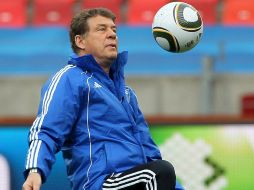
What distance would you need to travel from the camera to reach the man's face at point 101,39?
3.77 metres

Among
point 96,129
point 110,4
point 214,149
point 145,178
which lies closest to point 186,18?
point 96,129

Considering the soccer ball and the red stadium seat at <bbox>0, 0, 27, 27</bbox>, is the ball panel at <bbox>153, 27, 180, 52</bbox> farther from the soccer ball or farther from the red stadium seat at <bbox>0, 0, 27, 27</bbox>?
the red stadium seat at <bbox>0, 0, 27, 27</bbox>

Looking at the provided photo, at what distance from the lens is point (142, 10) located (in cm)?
1029

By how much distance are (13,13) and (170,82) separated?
276 centimetres

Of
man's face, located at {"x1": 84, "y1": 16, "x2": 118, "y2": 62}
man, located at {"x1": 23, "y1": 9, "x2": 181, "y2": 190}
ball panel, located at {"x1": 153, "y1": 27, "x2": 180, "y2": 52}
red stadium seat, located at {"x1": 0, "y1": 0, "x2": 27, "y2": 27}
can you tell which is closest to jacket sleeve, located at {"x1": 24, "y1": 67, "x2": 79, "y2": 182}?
man, located at {"x1": 23, "y1": 9, "x2": 181, "y2": 190}

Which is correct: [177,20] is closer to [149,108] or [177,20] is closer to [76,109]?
[76,109]

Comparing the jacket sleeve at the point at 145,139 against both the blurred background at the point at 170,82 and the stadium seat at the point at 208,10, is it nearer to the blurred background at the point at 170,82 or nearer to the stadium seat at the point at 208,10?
the blurred background at the point at 170,82

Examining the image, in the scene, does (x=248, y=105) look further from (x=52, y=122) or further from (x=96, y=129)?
(x=52, y=122)

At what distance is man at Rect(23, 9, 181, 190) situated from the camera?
11.3 ft

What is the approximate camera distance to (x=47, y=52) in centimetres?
914

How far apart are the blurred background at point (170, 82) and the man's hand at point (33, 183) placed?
6.20ft

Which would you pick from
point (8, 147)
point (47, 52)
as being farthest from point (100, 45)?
point (47, 52)

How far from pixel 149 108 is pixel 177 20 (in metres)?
4.35

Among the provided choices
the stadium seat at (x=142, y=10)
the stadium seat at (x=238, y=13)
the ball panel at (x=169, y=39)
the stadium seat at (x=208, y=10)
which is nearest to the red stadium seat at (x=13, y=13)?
the stadium seat at (x=142, y=10)
